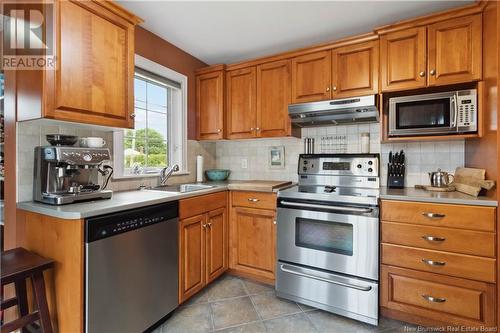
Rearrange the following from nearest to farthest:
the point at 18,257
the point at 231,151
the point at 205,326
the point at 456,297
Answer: the point at 18,257, the point at 456,297, the point at 205,326, the point at 231,151

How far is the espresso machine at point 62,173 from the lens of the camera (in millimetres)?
1428

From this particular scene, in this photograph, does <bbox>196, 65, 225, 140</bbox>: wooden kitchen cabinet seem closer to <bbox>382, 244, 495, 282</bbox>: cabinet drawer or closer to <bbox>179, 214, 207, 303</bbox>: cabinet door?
<bbox>179, 214, 207, 303</bbox>: cabinet door

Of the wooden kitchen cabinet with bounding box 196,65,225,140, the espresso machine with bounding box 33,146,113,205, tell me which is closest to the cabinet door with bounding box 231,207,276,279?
the wooden kitchen cabinet with bounding box 196,65,225,140

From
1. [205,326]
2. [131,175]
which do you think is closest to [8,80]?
[131,175]

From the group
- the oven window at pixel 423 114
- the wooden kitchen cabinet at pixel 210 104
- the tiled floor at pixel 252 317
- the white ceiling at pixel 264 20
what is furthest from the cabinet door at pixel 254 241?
the white ceiling at pixel 264 20

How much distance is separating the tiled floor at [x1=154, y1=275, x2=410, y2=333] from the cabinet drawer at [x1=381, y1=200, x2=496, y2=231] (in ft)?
2.58

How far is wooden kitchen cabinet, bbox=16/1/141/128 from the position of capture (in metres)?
1.39

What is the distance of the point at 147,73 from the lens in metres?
2.33

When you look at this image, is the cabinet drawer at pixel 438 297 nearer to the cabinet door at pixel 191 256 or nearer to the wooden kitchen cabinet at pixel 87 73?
the cabinet door at pixel 191 256

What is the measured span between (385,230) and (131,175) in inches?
83.1

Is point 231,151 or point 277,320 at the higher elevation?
point 231,151

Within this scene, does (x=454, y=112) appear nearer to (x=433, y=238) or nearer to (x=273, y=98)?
(x=433, y=238)

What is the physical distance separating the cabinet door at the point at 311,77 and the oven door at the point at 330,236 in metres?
1.04

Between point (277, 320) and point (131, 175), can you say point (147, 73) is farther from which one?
point (277, 320)
